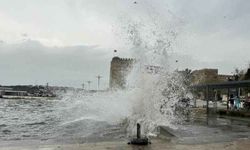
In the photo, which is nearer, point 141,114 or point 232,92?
point 141,114

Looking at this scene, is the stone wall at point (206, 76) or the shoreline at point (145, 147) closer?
the shoreline at point (145, 147)

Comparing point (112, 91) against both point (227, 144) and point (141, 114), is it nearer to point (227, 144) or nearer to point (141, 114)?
point (141, 114)

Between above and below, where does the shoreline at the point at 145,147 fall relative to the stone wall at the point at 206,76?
below

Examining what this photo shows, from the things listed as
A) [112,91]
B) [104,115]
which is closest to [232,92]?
[112,91]

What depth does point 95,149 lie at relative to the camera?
12719mm

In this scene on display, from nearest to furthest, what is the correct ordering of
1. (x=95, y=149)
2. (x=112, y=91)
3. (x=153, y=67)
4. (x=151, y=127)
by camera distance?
(x=95, y=149) < (x=151, y=127) < (x=153, y=67) < (x=112, y=91)

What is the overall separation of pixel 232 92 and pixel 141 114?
127ft

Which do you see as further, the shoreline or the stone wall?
the stone wall

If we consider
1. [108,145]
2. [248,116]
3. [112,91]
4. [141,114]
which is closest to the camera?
[108,145]

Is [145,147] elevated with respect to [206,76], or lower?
lower

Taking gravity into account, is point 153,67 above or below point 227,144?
above

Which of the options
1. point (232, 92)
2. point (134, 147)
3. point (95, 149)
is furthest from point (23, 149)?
point (232, 92)

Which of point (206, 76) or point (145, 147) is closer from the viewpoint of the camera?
point (145, 147)

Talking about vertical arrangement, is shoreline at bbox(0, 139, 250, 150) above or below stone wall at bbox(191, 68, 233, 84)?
below
